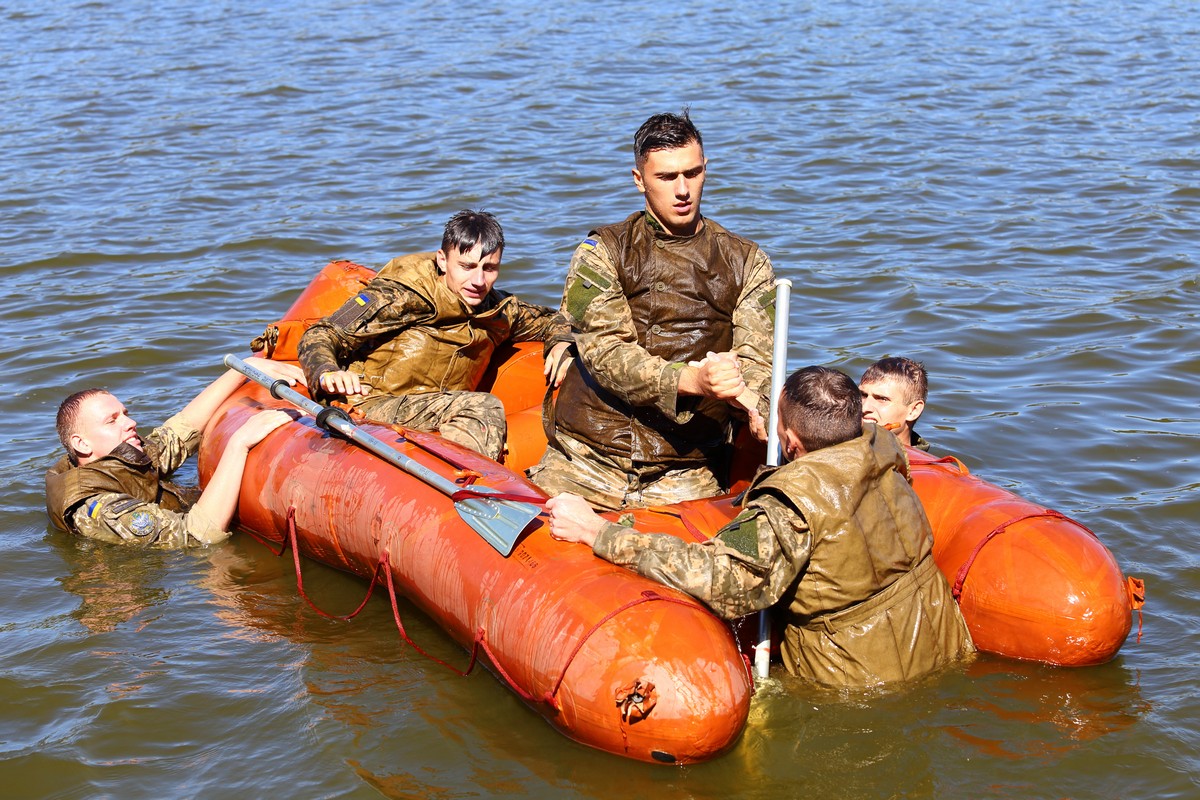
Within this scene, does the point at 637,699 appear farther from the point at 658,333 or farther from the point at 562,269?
the point at 562,269

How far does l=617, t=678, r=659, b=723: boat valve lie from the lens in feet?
12.9

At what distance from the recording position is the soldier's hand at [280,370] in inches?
251

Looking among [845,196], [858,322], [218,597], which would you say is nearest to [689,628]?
[218,597]

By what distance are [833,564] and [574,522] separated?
0.90m

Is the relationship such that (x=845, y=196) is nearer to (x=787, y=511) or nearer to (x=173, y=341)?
(x=173, y=341)

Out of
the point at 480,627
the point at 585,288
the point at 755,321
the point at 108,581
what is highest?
the point at 585,288

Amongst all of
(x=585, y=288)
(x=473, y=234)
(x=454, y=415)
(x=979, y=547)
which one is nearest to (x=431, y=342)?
(x=454, y=415)

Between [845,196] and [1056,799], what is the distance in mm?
7460

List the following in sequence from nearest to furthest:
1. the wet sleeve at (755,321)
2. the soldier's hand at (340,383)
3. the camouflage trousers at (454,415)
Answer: the wet sleeve at (755,321)
the soldier's hand at (340,383)
the camouflage trousers at (454,415)

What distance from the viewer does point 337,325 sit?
238 inches

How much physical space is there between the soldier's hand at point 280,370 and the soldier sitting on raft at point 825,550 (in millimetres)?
2390

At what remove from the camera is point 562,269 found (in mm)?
9281

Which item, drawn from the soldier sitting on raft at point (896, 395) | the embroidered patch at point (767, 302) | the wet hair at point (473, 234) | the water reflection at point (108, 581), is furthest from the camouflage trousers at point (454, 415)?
the soldier sitting on raft at point (896, 395)

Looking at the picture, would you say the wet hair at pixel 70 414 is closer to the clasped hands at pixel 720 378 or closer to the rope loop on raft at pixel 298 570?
the rope loop on raft at pixel 298 570
